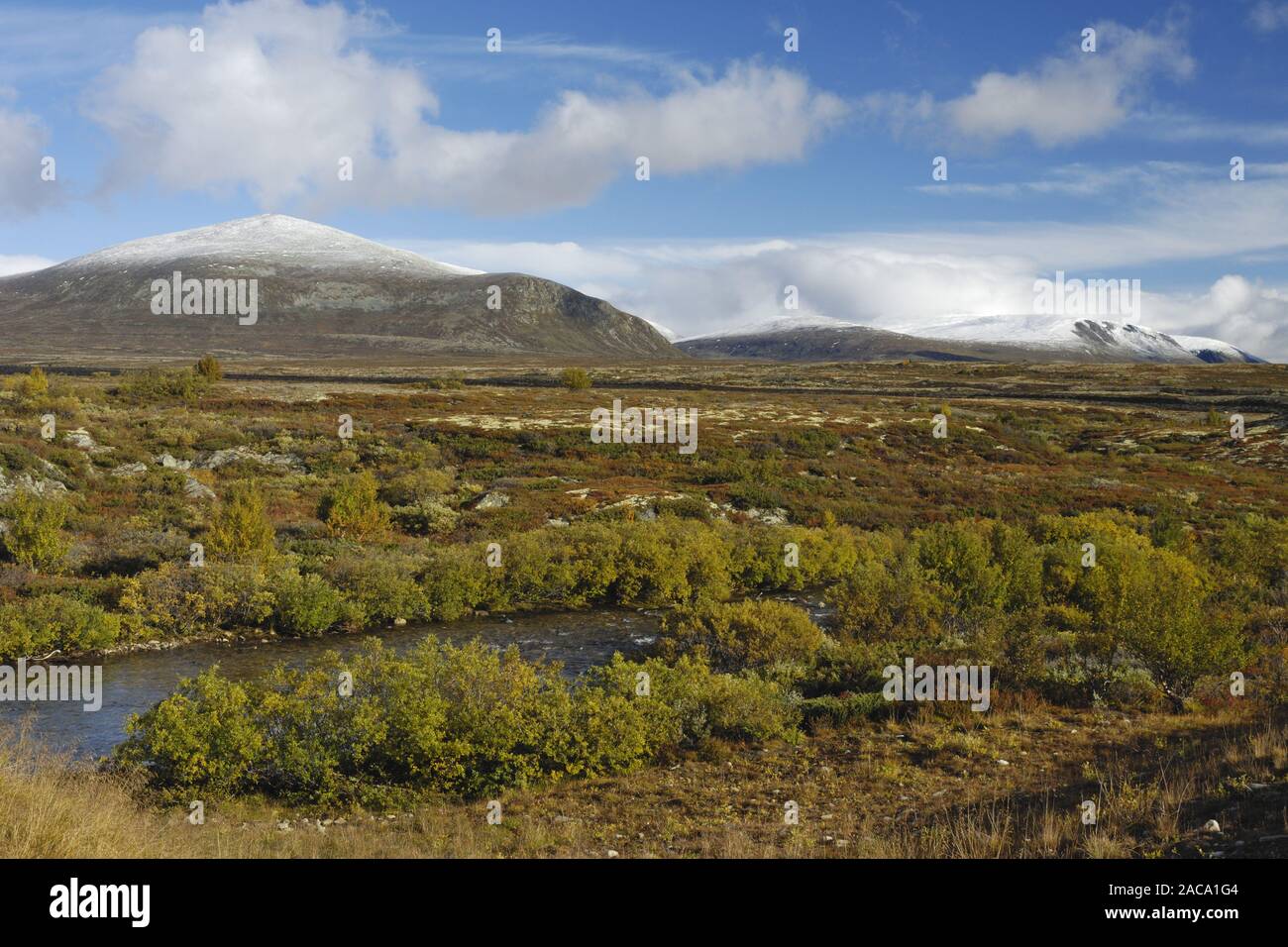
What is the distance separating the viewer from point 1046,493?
3784cm

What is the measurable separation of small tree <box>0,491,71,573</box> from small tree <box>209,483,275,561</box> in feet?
11.3

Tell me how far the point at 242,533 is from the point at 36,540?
4568mm

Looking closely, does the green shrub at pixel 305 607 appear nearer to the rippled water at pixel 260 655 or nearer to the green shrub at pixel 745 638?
the rippled water at pixel 260 655

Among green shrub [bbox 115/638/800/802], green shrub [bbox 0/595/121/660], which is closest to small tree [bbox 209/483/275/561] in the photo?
green shrub [bbox 0/595/121/660]

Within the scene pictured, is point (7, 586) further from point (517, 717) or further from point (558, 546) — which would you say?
point (517, 717)

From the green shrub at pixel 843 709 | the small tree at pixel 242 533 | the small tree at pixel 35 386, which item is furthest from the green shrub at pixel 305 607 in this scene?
the small tree at pixel 35 386

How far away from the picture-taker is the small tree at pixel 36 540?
22.2 meters

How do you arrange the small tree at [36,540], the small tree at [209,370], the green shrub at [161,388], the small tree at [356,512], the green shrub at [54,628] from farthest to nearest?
1. the small tree at [209,370]
2. the green shrub at [161,388]
3. the small tree at [356,512]
4. the small tree at [36,540]
5. the green shrub at [54,628]

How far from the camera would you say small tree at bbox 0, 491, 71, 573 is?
22188 mm

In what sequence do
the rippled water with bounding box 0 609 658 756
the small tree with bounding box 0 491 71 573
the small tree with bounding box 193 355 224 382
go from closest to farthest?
the rippled water with bounding box 0 609 658 756 → the small tree with bounding box 0 491 71 573 → the small tree with bounding box 193 355 224 382

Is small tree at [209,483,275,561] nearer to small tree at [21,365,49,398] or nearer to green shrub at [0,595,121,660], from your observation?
green shrub at [0,595,121,660]

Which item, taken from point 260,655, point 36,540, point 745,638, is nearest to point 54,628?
point 260,655

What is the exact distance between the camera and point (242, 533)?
2378 cm

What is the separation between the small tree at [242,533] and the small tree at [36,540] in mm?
3435
